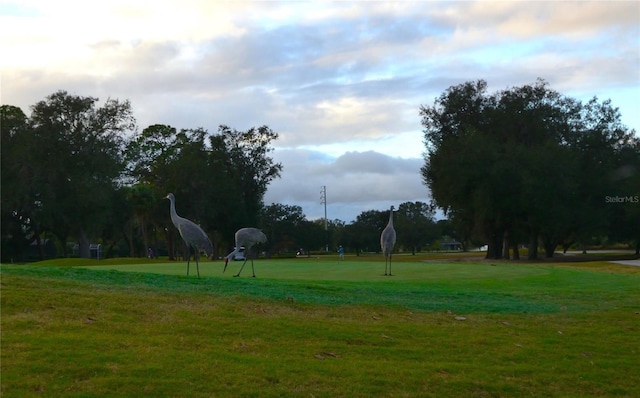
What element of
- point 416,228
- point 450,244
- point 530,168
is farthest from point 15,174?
point 450,244

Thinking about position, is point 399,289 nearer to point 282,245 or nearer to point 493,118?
point 493,118

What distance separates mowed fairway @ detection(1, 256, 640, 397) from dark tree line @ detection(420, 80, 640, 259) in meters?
41.8

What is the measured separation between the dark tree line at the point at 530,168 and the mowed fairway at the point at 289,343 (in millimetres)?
41759

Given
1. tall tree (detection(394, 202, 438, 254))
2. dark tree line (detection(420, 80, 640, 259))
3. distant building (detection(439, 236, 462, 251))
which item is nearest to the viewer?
dark tree line (detection(420, 80, 640, 259))

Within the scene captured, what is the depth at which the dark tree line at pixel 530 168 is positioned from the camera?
5631 centimetres

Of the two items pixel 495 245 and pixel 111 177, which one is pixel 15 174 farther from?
pixel 495 245

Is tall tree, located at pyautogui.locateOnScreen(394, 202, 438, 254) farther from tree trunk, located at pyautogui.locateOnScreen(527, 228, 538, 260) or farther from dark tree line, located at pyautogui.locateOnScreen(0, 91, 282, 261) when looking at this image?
tree trunk, located at pyautogui.locateOnScreen(527, 228, 538, 260)

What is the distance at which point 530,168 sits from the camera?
2206 inches

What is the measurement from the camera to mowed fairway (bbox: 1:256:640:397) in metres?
8.17

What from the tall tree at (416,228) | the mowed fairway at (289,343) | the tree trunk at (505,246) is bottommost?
the mowed fairway at (289,343)

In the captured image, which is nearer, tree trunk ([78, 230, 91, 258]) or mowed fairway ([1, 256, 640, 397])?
mowed fairway ([1, 256, 640, 397])

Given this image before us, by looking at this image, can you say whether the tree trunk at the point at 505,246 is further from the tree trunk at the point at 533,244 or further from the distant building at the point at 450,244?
the distant building at the point at 450,244

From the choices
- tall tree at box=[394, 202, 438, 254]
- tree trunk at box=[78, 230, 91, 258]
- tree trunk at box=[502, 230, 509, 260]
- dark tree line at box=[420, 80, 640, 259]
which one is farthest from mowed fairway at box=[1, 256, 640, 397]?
tall tree at box=[394, 202, 438, 254]

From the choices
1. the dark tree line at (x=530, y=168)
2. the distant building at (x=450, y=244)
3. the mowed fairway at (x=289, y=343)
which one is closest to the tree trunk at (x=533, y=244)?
the dark tree line at (x=530, y=168)
